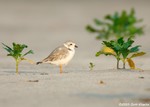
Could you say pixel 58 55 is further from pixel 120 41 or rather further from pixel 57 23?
pixel 57 23

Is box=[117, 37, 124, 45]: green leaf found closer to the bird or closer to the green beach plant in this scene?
the green beach plant

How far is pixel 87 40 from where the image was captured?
21.1 metres

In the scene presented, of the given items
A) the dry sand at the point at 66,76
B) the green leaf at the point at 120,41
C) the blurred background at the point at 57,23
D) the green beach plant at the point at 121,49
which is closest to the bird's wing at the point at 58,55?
the dry sand at the point at 66,76

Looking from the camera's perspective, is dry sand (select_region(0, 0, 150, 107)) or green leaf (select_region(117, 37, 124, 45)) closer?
dry sand (select_region(0, 0, 150, 107))

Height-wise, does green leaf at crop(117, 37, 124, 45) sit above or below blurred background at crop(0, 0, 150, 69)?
below

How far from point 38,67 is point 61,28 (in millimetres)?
13451

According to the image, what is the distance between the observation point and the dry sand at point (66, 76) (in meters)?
7.87

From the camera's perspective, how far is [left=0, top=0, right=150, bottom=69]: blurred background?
57.5 ft

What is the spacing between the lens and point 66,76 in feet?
33.0

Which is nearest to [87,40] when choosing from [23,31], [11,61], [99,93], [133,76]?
[23,31]

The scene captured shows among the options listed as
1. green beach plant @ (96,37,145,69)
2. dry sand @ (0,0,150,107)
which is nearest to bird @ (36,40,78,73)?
dry sand @ (0,0,150,107)

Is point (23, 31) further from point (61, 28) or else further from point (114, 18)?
point (114, 18)

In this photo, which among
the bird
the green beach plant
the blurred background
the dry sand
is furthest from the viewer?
the blurred background

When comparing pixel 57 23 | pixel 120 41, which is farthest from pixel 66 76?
pixel 57 23
